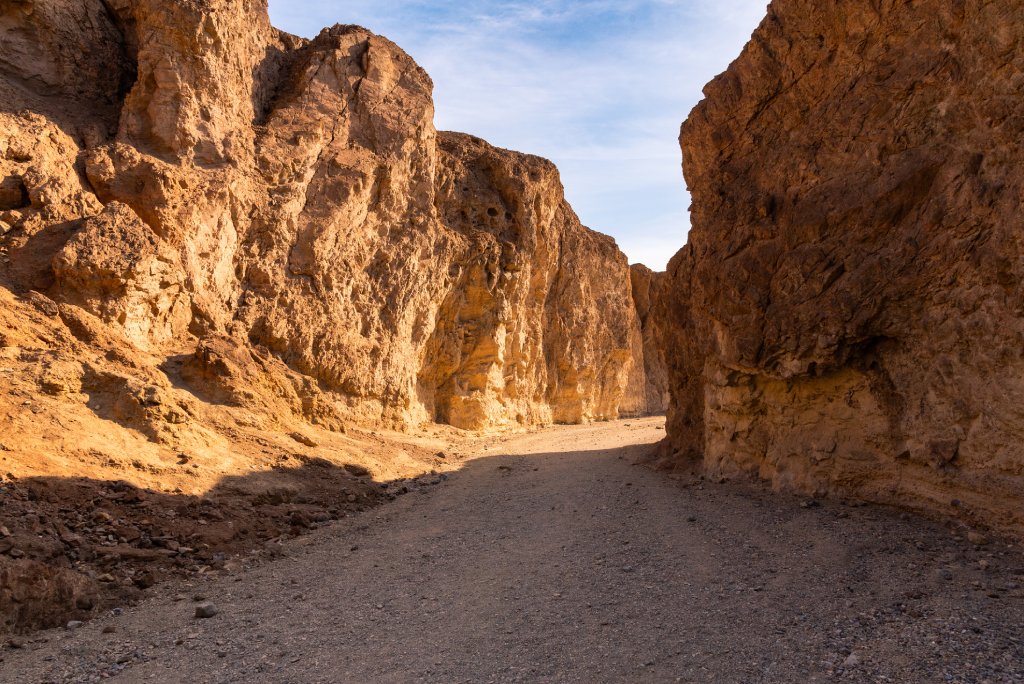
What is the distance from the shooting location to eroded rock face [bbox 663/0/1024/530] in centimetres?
640

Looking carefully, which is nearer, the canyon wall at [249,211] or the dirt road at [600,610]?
the dirt road at [600,610]

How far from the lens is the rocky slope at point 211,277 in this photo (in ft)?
26.6

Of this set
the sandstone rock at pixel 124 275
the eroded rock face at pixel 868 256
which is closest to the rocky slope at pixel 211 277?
the sandstone rock at pixel 124 275

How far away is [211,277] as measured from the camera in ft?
44.4

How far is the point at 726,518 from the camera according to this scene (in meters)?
8.45

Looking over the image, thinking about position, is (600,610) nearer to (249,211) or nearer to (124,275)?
(124,275)

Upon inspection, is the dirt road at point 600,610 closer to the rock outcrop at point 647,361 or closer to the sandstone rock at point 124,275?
the sandstone rock at point 124,275

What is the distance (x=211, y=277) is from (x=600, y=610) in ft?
37.8

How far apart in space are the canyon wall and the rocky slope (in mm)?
53

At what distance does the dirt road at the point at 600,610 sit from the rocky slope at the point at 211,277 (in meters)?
1.22

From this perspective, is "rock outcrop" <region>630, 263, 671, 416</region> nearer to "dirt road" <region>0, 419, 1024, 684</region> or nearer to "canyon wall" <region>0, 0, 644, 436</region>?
"canyon wall" <region>0, 0, 644, 436</region>

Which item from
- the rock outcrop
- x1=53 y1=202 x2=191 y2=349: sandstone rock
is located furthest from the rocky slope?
the rock outcrop

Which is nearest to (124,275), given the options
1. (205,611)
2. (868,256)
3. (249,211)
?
(249,211)

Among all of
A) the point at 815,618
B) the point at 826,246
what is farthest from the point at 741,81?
the point at 815,618
